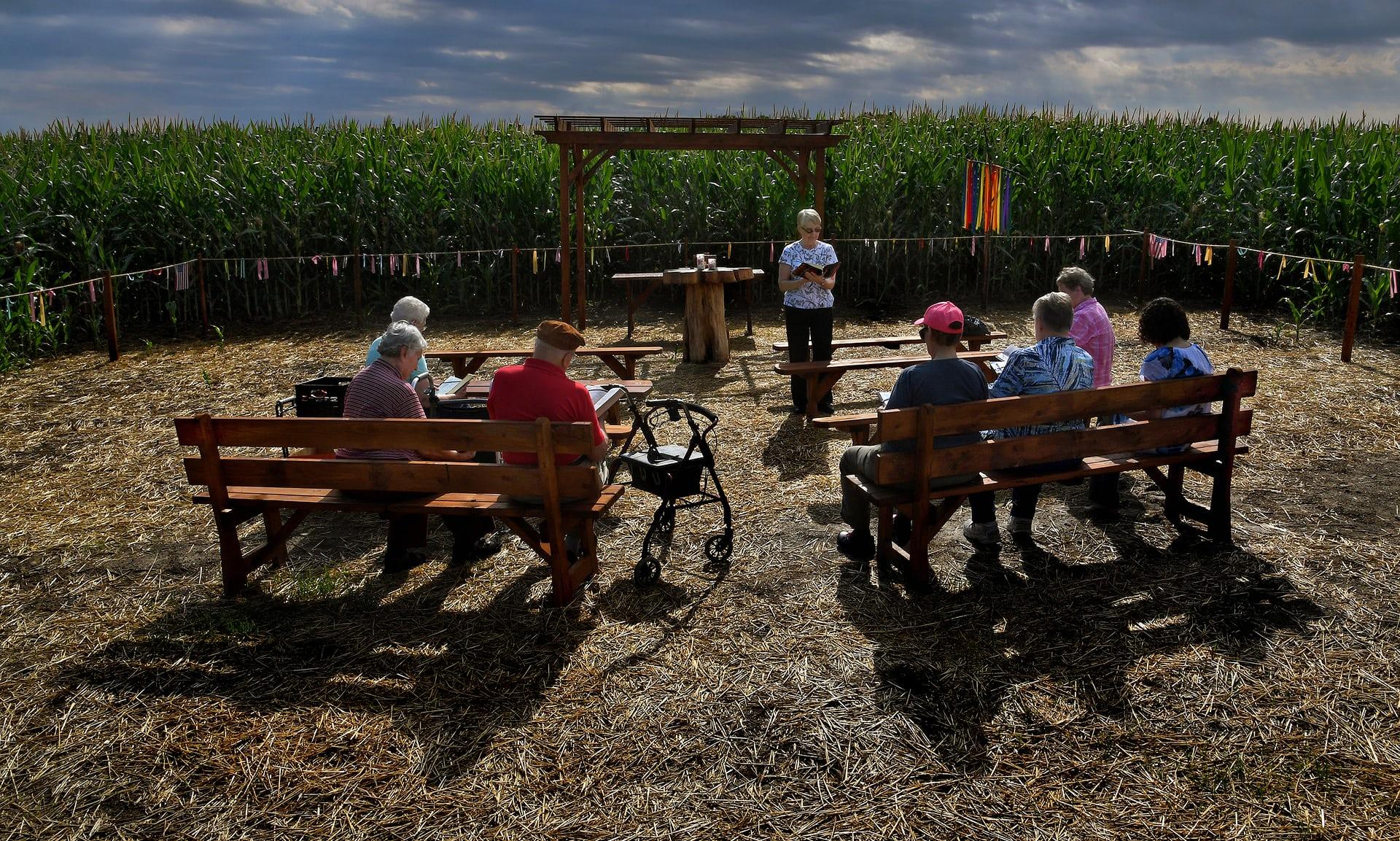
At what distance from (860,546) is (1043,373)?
1368 mm

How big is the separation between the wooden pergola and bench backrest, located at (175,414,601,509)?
7.45m

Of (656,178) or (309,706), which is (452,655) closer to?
(309,706)

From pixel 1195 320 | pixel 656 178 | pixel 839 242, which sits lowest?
pixel 1195 320

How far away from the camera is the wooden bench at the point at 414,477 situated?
4594mm

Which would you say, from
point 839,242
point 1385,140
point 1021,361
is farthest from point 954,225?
point 1021,361

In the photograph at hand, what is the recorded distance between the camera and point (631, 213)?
630 inches

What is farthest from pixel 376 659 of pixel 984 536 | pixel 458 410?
pixel 984 536

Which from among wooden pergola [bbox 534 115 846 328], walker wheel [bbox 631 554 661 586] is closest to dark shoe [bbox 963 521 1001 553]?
walker wheel [bbox 631 554 661 586]

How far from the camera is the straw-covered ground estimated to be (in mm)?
3436

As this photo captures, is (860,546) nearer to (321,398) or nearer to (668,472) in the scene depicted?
(668,472)

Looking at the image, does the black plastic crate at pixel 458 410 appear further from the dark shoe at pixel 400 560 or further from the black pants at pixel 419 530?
the dark shoe at pixel 400 560

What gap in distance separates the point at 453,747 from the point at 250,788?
28.5 inches

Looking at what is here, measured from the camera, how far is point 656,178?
16.0m

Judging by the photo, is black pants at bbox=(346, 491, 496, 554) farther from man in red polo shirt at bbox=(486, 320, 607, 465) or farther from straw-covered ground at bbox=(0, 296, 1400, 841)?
man in red polo shirt at bbox=(486, 320, 607, 465)
